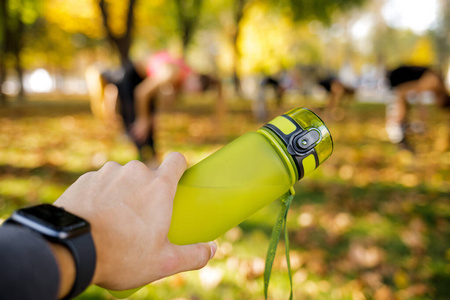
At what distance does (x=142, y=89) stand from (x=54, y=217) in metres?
3.69

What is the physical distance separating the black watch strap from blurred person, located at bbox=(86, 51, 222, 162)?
345 cm

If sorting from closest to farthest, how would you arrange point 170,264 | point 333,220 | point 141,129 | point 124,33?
point 170,264 < point 333,220 < point 141,129 < point 124,33

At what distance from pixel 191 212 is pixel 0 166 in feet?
17.6

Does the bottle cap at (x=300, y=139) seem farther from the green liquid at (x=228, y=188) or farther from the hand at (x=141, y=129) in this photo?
the hand at (x=141, y=129)

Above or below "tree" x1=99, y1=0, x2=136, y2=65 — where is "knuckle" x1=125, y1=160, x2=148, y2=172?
below

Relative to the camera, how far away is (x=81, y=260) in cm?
57

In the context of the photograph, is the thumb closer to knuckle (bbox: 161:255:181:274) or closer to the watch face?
knuckle (bbox: 161:255:181:274)

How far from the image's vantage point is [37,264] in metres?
0.52

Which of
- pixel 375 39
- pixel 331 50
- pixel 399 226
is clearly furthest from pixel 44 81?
pixel 399 226

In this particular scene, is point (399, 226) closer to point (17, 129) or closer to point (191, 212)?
point (191, 212)

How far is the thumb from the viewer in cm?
73

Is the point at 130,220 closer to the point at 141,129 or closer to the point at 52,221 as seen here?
the point at 52,221

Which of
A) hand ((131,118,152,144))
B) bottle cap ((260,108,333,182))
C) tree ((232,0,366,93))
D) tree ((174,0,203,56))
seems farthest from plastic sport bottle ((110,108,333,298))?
tree ((174,0,203,56))

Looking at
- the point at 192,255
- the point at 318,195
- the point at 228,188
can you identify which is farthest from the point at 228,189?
the point at 318,195
